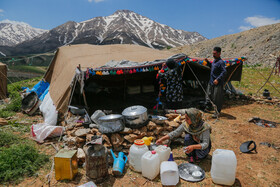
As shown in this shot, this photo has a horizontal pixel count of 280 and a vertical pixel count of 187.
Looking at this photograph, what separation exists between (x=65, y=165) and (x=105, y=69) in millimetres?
2779

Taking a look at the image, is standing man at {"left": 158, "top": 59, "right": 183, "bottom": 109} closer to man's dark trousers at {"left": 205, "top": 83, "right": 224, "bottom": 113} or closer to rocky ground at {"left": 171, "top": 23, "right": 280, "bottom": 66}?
man's dark trousers at {"left": 205, "top": 83, "right": 224, "bottom": 113}

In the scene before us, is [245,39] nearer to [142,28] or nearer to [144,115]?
[144,115]

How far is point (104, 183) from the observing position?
9.37ft

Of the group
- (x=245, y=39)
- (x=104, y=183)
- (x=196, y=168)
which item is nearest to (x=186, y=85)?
(x=196, y=168)

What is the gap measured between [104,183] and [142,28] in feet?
592

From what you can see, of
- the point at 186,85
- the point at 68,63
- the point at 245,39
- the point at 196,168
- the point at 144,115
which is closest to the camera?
the point at 196,168

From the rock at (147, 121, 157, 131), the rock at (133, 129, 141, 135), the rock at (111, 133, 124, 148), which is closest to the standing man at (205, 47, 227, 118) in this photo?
the rock at (147, 121, 157, 131)

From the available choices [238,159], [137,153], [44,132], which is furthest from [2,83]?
[238,159]

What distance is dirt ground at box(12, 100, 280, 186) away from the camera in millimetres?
2861

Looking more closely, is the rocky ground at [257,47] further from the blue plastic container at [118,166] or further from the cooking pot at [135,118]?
the blue plastic container at [118,166]

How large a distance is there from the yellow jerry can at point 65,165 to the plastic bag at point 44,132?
1.57 meters

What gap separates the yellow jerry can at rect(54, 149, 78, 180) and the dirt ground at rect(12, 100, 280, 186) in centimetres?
10

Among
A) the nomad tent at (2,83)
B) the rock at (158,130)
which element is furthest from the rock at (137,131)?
the nomad tent at (2,83)

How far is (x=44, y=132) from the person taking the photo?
4242 millimetres
